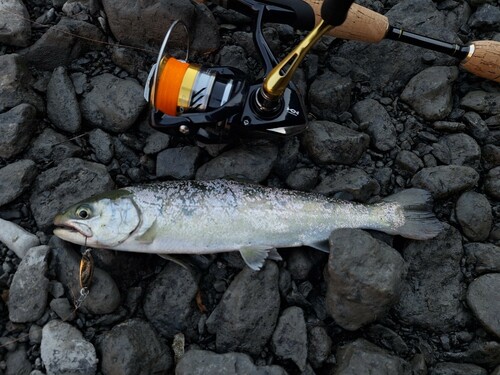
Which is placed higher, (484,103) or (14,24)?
(484,103)

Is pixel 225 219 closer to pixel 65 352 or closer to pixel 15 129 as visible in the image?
pixel 65 352

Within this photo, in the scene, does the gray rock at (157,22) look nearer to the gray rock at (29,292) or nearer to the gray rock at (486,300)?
the gray rock at (29,292)

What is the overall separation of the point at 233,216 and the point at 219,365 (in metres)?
1.10

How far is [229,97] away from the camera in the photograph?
3408 mm

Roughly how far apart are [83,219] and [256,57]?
216 cm

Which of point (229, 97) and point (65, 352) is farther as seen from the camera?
point (229, 97)

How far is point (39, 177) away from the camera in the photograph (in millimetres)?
3711

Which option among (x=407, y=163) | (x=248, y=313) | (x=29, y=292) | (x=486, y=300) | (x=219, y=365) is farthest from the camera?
(x=407, y=163)

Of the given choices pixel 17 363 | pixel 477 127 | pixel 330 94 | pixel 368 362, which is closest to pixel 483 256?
pixel 477 127

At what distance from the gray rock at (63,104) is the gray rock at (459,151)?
3.24 meters

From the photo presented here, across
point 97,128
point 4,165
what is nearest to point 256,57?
point 97,128

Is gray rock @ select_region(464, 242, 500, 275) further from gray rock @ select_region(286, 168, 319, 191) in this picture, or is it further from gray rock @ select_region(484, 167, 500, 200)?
gray rock @ select_region(286, 168, 319, 191)

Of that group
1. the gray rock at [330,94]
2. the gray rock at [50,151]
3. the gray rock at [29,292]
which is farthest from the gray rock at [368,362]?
the gray rock at [50,151]

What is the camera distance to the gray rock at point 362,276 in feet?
10.9
